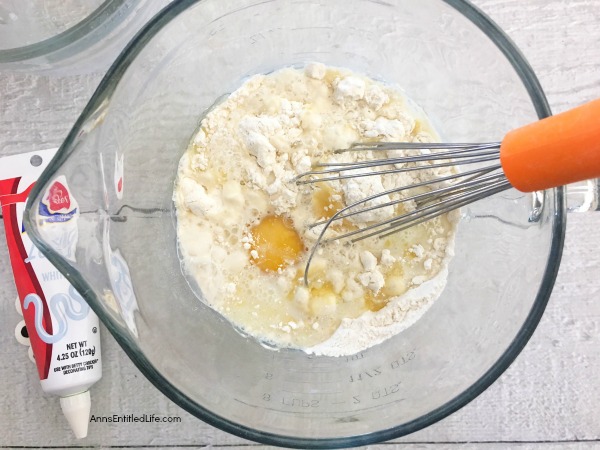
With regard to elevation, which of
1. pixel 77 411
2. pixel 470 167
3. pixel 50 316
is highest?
pixel 470 167

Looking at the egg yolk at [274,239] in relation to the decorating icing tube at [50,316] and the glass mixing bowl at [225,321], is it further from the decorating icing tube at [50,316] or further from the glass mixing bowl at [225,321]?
the decorating icing tube at [50,316]

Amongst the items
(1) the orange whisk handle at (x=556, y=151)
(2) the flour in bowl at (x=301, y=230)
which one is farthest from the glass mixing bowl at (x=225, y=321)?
(1) the orange whisk handle at (x=556, y=151)

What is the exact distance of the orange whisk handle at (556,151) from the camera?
43 cm

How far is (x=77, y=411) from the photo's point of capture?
77 centimetres

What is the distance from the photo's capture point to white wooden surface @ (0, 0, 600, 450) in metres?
0.81

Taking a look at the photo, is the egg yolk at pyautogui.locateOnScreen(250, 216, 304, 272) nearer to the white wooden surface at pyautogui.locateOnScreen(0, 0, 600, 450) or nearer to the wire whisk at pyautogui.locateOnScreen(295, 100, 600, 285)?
the wire whisk at pyautogui.locateOnScreen(295, 100, 600, 285)

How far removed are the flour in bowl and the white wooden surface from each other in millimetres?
205

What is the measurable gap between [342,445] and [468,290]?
242 millimetres

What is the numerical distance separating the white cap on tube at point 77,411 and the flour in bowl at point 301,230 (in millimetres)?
230

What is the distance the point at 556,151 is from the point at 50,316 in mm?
632

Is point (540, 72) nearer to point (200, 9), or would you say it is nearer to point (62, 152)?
point (200, 9)

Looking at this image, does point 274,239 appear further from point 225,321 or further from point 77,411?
point 77,411

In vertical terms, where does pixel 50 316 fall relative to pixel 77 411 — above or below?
above

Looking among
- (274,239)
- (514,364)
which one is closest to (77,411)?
(274,239)
